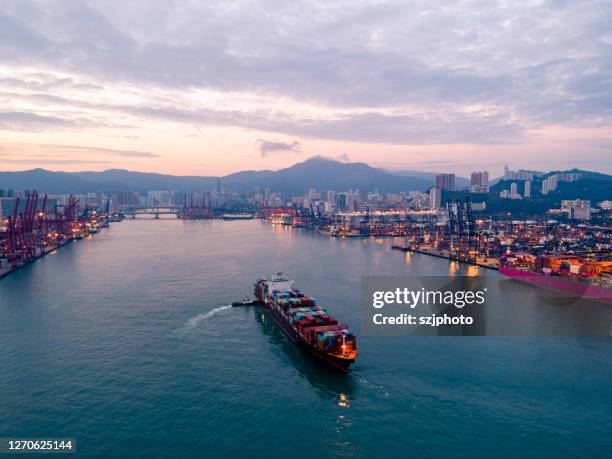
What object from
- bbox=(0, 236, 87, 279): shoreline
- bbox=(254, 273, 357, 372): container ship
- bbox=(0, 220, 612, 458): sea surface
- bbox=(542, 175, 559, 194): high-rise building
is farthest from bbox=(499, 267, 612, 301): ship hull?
bbox=(542, 175, 559, 194): high-rise building

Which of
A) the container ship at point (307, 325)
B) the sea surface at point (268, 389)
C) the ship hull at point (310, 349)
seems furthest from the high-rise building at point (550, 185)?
the ship hull at point (310, 349)

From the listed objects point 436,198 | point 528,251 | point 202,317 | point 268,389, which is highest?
point 436,198

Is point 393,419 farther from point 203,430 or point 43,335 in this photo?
point 43,335

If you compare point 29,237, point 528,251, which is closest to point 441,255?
point 528,251

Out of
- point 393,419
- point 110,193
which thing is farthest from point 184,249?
point 110,193

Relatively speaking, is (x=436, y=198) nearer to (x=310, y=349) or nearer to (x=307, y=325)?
(x=307, y=325)

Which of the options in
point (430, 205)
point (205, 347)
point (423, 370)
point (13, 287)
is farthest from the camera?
point (430, 205)
